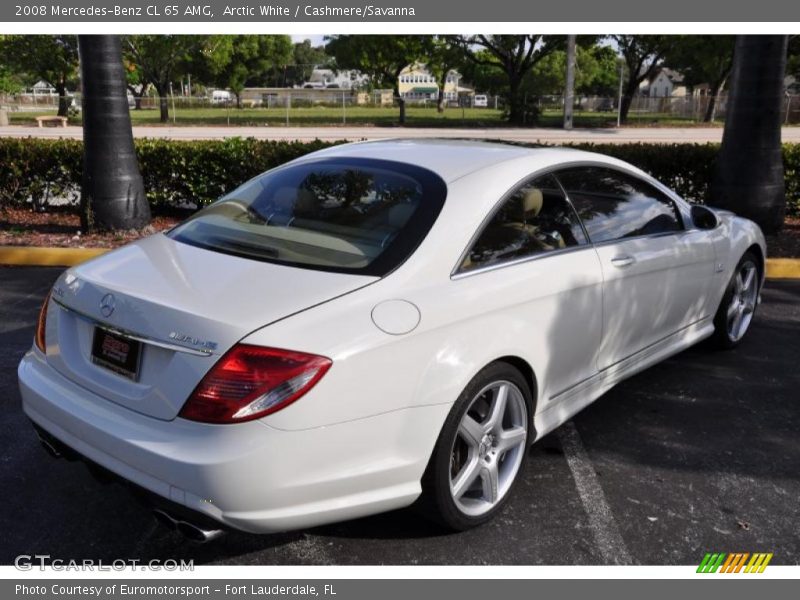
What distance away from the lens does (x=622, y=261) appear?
391 centimetres

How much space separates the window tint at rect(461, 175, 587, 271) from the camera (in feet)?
10.8

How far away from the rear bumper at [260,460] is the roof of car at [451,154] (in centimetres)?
124

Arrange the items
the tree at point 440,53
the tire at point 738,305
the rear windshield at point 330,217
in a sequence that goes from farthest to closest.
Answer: the tree at point 440,53 → the tire at point 738,305 → the rear windshield at point 330,217

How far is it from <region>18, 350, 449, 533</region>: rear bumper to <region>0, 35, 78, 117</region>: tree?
42.4 metres

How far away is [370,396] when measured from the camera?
2.65 metres

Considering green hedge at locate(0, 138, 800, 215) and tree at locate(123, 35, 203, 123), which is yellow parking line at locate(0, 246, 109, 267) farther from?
tree at locate(123, 35, 203, 123)

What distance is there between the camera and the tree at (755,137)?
798cm

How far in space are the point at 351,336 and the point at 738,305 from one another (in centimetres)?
379

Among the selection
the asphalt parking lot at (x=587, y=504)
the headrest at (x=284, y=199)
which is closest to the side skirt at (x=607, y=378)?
the asphalt parking lot at (x=587, y=504)

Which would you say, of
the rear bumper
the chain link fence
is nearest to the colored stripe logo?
the rear bumper

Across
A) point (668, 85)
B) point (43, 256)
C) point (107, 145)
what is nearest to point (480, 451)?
point (43, 256)

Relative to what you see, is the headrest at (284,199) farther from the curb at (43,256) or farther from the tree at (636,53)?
the tree at (636,53)

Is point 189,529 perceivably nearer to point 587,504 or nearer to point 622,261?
point 587,504

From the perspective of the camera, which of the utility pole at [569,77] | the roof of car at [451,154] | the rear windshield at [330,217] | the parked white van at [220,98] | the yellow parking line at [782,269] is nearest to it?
the rear windshield at [330,217]
